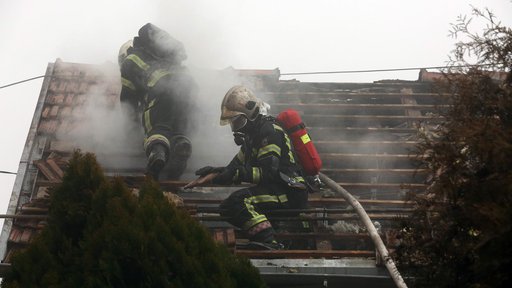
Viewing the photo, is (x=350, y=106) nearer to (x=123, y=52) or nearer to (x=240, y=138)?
(x=240, y=138)

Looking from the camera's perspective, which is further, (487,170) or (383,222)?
(383,222)

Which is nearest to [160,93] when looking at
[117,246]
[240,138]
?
[240,138]

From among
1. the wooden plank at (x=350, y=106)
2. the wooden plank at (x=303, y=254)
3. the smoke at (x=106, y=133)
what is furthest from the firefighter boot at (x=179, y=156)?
the wooden plank at (x=350, y=106)

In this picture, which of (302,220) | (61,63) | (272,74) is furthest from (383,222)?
(61,63)

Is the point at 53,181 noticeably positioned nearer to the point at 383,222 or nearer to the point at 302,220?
the point at 302,220

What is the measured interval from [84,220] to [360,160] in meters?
4.83

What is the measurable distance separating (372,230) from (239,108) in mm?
2389

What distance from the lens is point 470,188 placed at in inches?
195

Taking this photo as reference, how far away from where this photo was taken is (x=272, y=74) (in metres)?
12.3

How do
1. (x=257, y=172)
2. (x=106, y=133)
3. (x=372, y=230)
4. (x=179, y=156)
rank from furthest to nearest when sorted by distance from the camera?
(x=106, y=133), (x=179, y=156), (x=257, y=172), (x=372, y=230)

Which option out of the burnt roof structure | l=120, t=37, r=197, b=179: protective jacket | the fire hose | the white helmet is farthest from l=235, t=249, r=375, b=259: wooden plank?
the white helmet

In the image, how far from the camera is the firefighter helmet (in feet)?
30.1

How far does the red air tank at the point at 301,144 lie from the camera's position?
9.02 m

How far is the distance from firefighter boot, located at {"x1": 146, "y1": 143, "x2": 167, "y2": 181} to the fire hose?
1.72m
